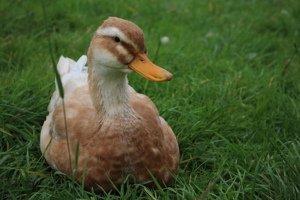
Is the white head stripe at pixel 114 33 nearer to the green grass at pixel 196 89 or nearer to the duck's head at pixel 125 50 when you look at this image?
the duck's head at pixel 125 50

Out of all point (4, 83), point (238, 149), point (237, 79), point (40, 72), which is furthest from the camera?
point (237, 79)

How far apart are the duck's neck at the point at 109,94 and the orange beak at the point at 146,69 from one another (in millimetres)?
167

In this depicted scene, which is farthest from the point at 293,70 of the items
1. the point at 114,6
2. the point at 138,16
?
the point at 114,6

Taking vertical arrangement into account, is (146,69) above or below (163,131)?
above

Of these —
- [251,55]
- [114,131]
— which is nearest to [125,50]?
[114,131]

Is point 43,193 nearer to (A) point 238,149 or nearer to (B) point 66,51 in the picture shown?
(A) point 238,149

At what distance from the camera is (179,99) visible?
3287mm

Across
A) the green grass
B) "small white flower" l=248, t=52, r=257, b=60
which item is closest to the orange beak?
the green grass

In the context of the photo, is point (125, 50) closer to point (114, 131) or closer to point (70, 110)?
point (114, 131)

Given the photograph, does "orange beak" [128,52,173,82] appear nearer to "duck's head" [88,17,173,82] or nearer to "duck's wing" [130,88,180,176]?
"duck's head" [88,17,173,82]

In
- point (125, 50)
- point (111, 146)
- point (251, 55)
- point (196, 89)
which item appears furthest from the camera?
point (251, 55)

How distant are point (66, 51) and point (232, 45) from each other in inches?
Result: 85.3

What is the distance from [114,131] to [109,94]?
0.83ft

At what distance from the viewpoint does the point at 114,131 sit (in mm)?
2227
